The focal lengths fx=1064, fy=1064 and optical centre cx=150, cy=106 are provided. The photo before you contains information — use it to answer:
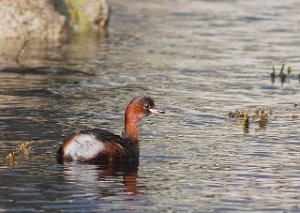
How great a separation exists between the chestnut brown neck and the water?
1.41ft

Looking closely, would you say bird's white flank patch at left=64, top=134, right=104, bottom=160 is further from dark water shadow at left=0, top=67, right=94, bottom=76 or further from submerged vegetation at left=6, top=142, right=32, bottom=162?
dark water shadow at left=0, top=67, right=94, bottom=76

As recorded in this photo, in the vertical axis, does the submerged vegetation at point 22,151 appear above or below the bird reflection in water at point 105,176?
above

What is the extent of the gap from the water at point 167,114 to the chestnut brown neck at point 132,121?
429 millimetres

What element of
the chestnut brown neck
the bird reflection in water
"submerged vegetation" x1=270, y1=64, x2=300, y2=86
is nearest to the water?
the bird reflection in water

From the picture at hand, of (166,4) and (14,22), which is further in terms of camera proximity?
(166,4)

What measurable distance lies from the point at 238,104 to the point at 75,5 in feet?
34.8

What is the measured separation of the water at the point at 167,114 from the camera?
41.6 feet

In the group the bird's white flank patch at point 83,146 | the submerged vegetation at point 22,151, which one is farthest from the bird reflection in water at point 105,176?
the submerged vegetation at point 22,151

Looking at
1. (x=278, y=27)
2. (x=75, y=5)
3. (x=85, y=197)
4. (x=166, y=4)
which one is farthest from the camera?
(x=166, y=4)

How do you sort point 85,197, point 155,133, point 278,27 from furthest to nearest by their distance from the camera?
point 278,27 < point 155,133 < point 85,197

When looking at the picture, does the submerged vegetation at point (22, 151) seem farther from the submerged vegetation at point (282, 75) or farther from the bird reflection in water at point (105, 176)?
the submerged vegetation at point (282, 75)

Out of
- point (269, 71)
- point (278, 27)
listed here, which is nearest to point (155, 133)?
point (269, 71)

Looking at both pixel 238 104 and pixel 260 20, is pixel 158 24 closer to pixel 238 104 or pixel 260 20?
pixel 260 20

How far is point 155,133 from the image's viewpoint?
55.2 ft
